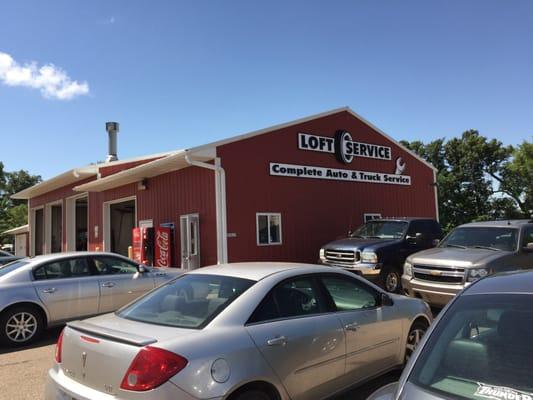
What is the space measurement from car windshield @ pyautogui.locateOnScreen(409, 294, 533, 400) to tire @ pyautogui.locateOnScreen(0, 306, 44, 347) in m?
7.31

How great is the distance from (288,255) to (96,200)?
10.3 meters

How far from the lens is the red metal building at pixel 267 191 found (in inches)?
558

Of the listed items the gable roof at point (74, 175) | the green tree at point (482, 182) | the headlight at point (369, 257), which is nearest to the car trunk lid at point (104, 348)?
the headlight at point (369, 257)

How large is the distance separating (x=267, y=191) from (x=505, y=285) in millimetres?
12430

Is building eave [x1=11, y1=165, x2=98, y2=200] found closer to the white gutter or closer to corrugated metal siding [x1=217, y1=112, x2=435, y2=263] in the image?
the white gutter

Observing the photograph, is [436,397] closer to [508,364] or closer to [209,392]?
[508,364]

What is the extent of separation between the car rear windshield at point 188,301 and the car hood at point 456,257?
5601 millimetres

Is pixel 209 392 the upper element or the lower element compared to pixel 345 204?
lower

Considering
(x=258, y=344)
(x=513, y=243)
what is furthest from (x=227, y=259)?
(x=258, y=344)

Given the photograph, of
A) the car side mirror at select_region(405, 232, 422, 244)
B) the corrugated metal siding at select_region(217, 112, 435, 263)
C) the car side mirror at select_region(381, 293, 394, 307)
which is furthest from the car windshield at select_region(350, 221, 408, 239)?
the car side mirror at select_region(381, 293, 394, 307)

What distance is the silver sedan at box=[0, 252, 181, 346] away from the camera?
7840 mm

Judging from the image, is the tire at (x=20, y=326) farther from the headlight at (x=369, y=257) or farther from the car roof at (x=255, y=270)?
the headlight at (x=369, y=257)

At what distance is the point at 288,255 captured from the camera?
1549cm

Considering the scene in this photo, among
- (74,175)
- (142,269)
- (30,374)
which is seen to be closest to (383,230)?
(142,269)
